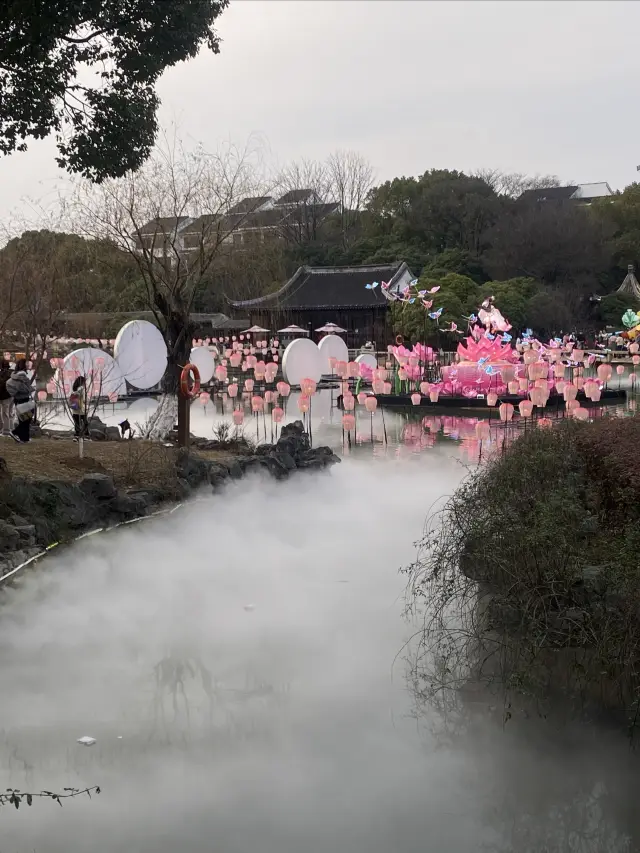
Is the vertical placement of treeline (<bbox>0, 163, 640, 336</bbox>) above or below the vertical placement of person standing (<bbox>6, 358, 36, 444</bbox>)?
above

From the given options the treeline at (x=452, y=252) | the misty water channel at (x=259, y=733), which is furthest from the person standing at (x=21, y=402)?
the treeline at (x=452, y=252)

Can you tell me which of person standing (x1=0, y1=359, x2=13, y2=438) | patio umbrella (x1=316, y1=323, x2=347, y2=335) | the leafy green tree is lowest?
person standing (x1=0, y1=359, x2=13, y2=438)

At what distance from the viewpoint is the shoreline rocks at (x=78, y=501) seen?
7645 millimetres

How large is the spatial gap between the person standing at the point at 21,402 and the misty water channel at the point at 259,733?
3555mm

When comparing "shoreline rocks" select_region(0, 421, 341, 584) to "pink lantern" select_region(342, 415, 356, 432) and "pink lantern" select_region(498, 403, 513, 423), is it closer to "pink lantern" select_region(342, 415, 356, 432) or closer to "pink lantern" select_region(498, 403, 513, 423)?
"pink lantern" select_region(342, 415, 356, 432)

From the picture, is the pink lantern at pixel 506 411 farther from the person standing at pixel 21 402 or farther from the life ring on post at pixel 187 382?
the person standing at pixel 21 402

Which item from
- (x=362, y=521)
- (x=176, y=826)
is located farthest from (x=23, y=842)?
(x=362, y=521)

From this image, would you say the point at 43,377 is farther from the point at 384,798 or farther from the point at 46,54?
the point at 384,798

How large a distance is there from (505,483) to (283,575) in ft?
6.41

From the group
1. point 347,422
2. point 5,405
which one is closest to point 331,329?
point 347,422

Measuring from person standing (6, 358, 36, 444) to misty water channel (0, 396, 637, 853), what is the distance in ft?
11.7

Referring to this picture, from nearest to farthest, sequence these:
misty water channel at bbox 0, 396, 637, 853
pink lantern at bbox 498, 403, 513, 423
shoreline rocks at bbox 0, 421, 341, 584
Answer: misty water channel at bbox 0, 396, 637, 853, shoreline rocks at bbox 0, 421, 341, 584, pink lantern at bbox 498, 403, 513, 423

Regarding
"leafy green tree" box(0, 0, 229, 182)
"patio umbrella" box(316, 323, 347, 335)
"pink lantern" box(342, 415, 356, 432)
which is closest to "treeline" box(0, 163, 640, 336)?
"patio umbrella" box(316, 323, 347, 335)

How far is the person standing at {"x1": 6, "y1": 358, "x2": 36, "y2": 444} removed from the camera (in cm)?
1071
